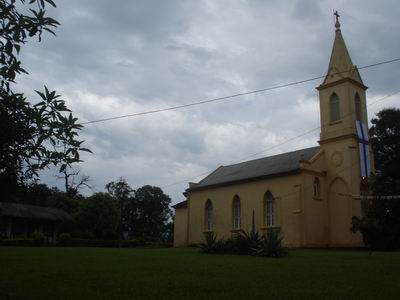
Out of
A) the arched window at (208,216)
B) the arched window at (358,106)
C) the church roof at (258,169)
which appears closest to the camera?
the church roof at (258,169)

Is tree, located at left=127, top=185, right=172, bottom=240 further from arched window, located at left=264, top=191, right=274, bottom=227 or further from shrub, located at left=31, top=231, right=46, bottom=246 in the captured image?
arched window, located at left=264, top=191, right=274, bottom=227

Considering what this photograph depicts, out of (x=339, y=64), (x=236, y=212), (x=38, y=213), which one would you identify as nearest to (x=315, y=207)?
(x=236, y=212)

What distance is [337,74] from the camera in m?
40.7

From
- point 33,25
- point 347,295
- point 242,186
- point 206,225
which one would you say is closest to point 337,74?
point 242,186

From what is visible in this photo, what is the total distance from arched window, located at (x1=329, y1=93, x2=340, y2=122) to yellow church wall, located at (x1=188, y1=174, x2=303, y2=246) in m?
6.73

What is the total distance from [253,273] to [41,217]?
43321 mm

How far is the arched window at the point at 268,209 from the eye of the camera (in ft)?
131

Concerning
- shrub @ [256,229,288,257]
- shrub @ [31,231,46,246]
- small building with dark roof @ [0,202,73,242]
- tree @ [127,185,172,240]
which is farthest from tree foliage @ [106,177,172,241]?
shrub @ [256,229,288,257]

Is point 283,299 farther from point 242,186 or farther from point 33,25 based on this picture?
point 242,186

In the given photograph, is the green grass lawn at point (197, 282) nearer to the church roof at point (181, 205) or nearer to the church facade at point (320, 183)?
the church facade at point (320, 183)

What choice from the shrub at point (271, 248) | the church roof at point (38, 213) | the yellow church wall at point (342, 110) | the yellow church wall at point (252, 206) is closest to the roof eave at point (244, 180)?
the yellow church wall at point (252, 206)

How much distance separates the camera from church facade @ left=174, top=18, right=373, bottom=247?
37.2 metres

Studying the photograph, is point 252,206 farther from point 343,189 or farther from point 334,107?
point 334,107

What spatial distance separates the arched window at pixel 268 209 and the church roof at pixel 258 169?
5.62 feet
